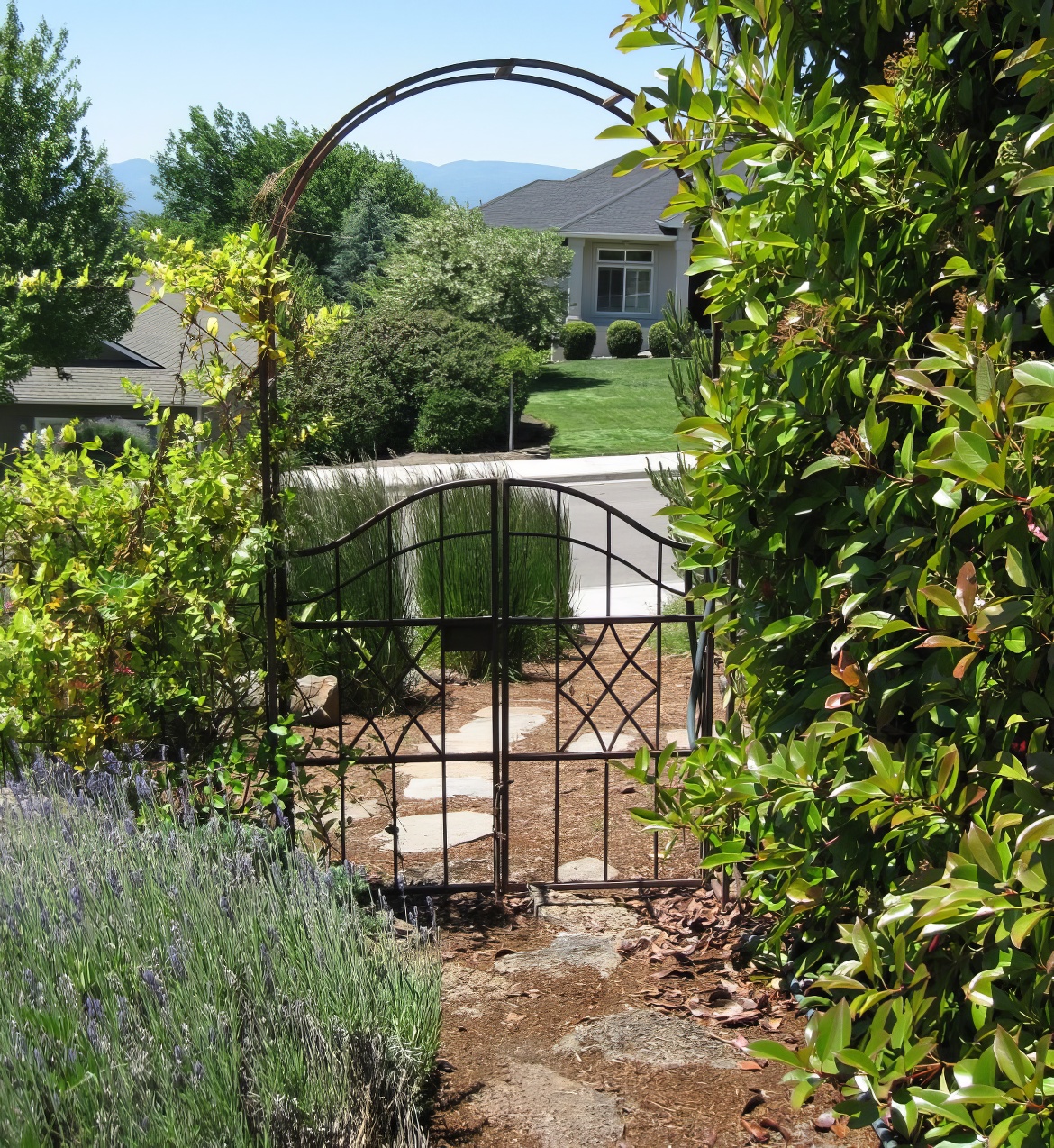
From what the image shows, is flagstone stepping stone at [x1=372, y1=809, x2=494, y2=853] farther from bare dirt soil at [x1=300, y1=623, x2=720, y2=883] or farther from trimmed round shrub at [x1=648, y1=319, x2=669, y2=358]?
trimmed round shrub at [x1=648, y1=319, x2=669, y2=358]

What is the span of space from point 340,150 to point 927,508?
60322mm

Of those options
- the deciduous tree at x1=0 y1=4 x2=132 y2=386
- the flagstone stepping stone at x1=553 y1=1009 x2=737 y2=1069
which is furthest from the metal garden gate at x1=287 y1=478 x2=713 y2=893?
the deciduous tree at x1=0 y1=4 x2=132 y2=386

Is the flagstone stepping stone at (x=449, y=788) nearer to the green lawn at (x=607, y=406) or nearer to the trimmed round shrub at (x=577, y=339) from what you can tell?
the green lawn at (x=607, y=406)

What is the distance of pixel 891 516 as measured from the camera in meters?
1.90

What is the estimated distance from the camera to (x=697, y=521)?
2379 mm

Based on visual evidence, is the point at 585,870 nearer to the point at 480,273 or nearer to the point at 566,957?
the point at 566,957

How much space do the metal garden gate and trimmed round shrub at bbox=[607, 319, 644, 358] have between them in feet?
88.7

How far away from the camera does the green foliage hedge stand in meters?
21.0

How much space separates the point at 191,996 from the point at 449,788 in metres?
3.18

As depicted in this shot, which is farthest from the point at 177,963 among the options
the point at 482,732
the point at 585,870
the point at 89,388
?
the point at 89,388

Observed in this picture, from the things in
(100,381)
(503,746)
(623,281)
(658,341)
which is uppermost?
(623,281)

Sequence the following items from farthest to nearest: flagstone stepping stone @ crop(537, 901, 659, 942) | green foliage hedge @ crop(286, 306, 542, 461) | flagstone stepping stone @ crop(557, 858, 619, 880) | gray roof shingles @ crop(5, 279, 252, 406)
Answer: gray roof shingles @ crop(5, 279, 252, 406)
green foliage hedge @ crop(286, 306, 542, 461)
flagstone stepping stone @ crop(557, 858, 619, 880)
flagstone stepping stone @ crop(537, 901, 659, 942)

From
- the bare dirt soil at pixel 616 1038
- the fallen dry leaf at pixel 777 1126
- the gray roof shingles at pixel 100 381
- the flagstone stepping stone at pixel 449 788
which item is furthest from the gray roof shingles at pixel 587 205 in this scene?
the fallen dry leaf at pixel 777 1126

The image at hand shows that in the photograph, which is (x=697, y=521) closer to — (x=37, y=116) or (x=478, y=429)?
(x=478, y=429)
